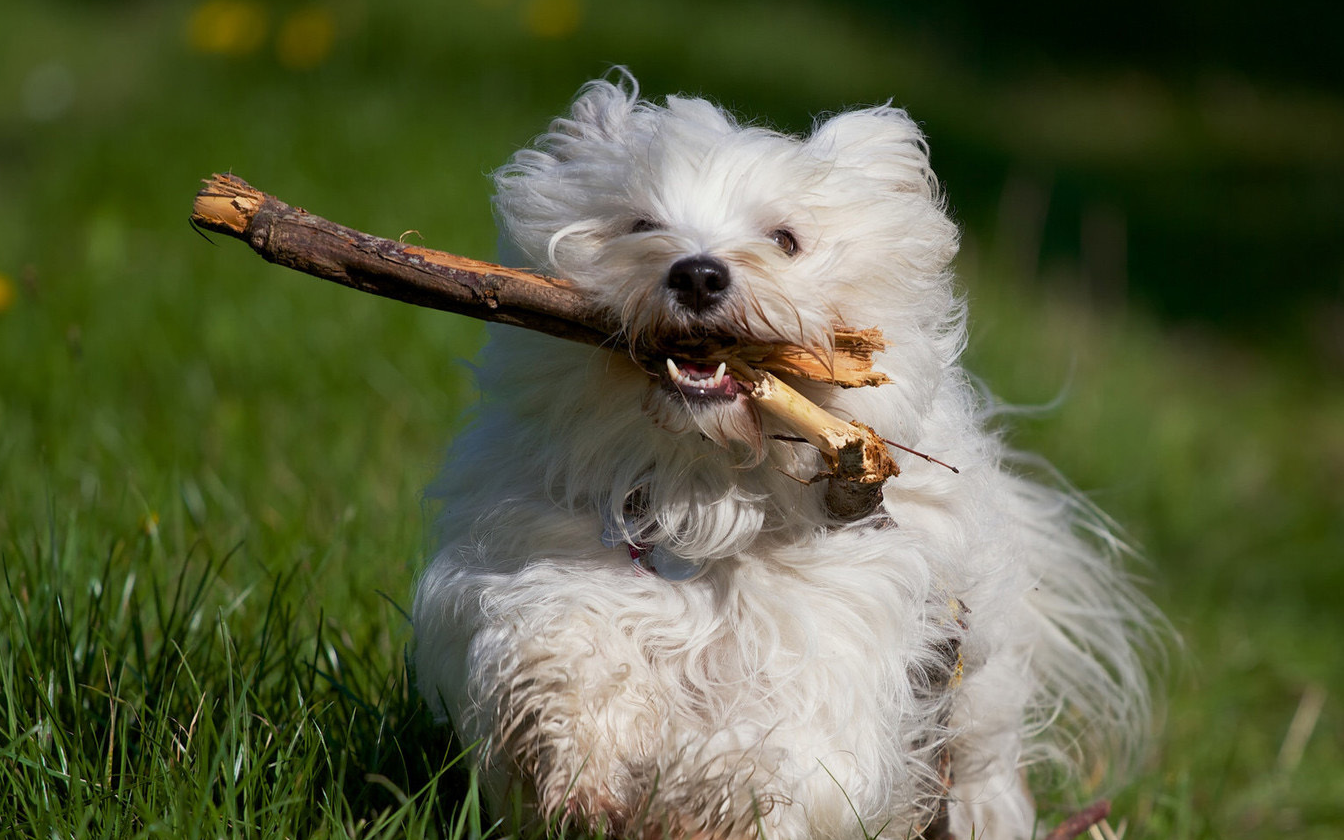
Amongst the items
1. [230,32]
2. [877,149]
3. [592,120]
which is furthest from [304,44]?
[877,149]

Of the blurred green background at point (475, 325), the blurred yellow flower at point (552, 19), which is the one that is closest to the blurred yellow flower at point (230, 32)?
the blurred green background at point (475, 325)

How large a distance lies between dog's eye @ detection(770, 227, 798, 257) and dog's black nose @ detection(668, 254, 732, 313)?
0.27 m

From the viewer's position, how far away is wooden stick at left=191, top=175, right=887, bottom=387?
7.93 feet

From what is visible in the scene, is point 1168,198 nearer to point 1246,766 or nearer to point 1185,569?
point 1185,569

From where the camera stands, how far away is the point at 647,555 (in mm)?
2650

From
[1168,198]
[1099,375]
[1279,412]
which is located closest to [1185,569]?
[1099,375]

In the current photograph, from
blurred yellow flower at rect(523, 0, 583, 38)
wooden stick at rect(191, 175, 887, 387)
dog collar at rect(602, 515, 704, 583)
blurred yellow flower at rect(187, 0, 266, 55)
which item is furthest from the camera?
blurred yellow flower at rect(523, 0, 583, 38)

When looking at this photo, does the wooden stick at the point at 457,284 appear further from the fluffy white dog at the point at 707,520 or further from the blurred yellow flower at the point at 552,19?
the blurred yellow flower at the point at 552,19

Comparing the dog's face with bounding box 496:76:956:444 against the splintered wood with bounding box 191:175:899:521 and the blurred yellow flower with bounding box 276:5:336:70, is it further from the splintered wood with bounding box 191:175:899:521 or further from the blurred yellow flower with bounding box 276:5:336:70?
the blurred yellow flower with bounding box 276:5:336:70

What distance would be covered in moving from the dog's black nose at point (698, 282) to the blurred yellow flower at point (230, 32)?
6.99 metres

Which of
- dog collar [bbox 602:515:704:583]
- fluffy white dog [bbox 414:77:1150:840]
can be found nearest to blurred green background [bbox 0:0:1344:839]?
fluffy white dog [bbox 414:77:1150:840]

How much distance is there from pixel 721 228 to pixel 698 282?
0.24 meters

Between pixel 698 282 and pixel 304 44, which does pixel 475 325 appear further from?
pixel 698 282

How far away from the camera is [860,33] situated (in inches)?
495
